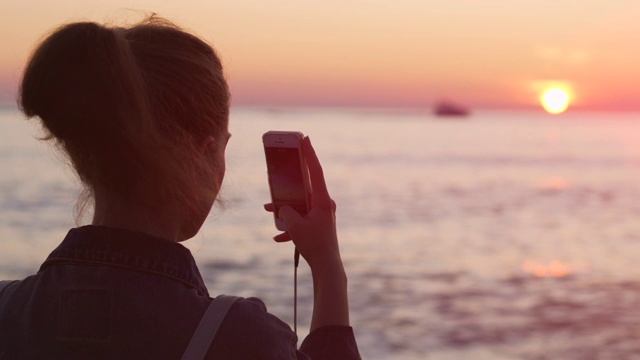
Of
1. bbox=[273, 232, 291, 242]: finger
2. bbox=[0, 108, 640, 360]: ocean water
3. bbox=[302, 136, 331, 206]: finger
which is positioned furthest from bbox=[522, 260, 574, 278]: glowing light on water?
bbox=[302, 136, 331, 206]: finger

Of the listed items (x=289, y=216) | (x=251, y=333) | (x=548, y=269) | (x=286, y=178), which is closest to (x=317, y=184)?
(x=289, y=216)

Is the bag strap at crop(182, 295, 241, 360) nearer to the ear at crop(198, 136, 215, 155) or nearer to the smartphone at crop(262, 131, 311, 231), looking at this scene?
the ear at crop(198, 136, 215, 155)

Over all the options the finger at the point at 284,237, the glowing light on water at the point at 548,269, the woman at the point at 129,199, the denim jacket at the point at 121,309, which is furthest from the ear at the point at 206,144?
the glowing light on water at the point at 548,269

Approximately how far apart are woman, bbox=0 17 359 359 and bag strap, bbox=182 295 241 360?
0.01 m

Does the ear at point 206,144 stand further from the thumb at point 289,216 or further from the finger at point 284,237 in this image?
the finger at point 284,237

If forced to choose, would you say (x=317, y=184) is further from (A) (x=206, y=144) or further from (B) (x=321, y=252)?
(A) (x=206, y=144)

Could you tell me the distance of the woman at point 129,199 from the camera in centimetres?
159

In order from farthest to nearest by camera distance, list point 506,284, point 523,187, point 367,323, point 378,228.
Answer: point 523,187 → point 378,228 → point 506,284 → point 367,323

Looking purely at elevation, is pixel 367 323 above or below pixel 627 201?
below

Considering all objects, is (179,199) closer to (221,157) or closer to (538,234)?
(221,157)

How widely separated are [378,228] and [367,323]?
733 centimetres

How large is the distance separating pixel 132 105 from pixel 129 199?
0.18m

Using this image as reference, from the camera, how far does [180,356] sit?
1581 mm

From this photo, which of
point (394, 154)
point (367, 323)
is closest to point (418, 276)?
point (367, 323)
